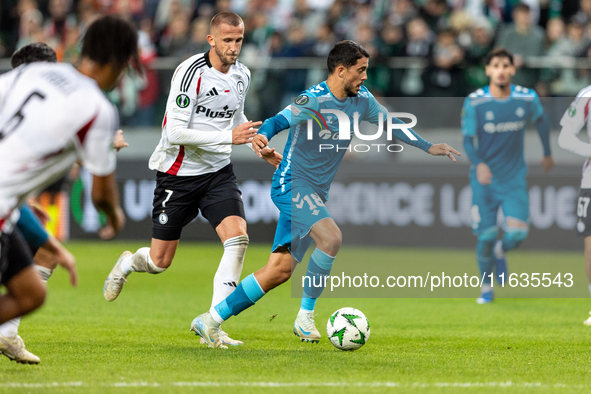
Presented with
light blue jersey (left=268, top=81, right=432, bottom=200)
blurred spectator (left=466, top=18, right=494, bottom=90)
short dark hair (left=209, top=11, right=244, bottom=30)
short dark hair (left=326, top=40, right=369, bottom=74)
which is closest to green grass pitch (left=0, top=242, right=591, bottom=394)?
light blue jersey (left=268, top=81, right=432, bottom=200)

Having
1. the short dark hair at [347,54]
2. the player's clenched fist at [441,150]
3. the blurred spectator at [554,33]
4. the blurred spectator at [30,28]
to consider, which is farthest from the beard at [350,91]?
the blurred spectator at [30,28]

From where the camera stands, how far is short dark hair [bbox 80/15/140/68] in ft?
13.8

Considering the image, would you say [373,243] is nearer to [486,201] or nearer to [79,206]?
[486,201]

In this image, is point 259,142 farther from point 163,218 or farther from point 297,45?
point 297,45

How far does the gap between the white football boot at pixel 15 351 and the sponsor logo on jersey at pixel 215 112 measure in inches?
94.2

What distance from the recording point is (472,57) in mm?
13641

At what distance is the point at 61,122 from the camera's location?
398 cm

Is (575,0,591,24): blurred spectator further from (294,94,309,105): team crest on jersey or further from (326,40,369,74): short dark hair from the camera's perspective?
(294,94,309,105): team crest on jersey

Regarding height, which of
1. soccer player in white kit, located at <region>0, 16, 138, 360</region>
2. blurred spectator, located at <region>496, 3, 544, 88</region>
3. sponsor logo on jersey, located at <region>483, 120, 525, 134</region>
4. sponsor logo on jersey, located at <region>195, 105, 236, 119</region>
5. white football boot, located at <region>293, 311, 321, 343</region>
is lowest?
white football boot, located at <region>293, 311, 321, 343</region>

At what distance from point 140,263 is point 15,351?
1.83m

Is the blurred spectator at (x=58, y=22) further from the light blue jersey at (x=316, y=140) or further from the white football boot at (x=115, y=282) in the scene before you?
the light blue jersey at (x=316, y=140)

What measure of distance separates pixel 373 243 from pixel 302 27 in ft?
15.5

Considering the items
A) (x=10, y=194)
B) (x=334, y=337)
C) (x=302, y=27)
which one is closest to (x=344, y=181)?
(x=302, y=27)

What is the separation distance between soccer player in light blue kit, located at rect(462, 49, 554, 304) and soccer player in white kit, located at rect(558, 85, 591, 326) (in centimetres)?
158
